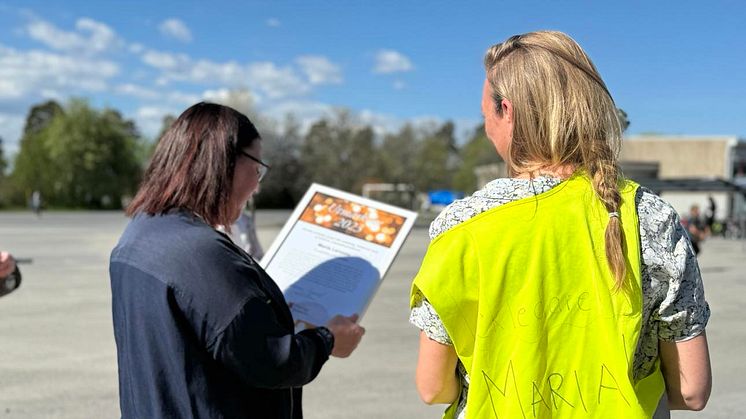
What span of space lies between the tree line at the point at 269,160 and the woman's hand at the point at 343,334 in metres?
49.4

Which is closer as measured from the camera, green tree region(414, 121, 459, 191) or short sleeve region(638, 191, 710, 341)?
short sleeve region(638, 191, 710, 341)

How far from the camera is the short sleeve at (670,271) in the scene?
4.93 feet

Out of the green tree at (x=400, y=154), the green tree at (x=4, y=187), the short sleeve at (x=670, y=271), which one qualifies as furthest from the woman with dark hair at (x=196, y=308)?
the green tree at (x=4, y=187)

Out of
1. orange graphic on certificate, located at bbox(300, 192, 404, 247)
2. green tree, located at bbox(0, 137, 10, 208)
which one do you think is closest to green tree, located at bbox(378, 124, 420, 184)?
green tree, located at bbox(0, 137, 10, 208)

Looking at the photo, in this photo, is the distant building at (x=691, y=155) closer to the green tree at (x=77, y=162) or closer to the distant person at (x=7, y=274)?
the green tree at (x=77, y=162)

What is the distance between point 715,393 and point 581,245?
193 inches

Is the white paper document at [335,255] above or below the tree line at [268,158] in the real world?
above

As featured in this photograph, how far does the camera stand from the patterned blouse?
1.50 m

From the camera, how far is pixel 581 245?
145 centimetres

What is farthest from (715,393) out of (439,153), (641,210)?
(439,153)

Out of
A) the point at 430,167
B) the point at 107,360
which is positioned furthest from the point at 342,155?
the point at 107,360

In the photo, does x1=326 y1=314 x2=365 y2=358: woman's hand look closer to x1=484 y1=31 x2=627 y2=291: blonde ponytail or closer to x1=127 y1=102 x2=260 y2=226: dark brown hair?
x1=127 y1=102 x2=260 y2=226: dark brown hair

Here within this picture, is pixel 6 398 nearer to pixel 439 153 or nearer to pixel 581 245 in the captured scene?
pixel 581 245

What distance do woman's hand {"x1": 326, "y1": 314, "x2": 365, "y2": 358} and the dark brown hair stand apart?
507 millimetres
